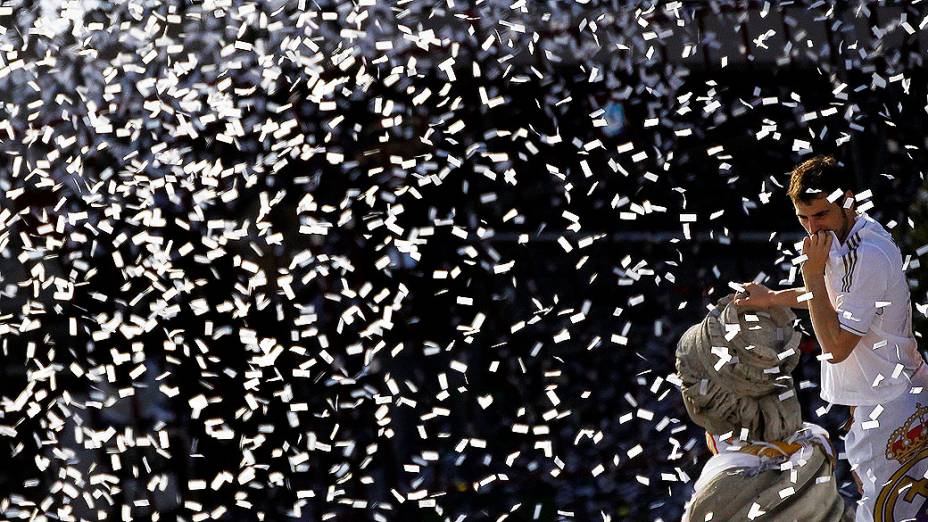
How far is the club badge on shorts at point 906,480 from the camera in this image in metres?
3.79

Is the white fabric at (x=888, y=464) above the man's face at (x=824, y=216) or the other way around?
the other way around

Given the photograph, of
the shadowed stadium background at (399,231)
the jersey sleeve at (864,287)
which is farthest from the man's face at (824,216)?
the shadowed stadium background at (399,231)

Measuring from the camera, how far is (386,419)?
8.04 m

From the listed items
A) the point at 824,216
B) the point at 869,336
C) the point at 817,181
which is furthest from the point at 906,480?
the point at 817,181

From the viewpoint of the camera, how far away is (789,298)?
351 centimetres

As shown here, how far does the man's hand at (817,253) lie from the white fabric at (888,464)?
0.52 meters

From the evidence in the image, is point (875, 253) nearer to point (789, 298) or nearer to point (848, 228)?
point (848, 228)

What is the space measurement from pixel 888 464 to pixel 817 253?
2.41 ft

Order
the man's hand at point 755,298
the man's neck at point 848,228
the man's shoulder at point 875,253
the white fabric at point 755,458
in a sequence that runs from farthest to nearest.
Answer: the man's neck at point 848,228, the man's shoulder at point 875,253, the man's hand at point 755,298, the white fabric at point 755,458

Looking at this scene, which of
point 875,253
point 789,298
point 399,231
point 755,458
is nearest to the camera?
point 755,458

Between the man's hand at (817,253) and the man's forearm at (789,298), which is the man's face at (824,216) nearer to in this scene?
the man's hand at (817,253)

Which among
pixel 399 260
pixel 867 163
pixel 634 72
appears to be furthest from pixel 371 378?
pixel 867 163

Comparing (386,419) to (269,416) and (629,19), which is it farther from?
(629,19)

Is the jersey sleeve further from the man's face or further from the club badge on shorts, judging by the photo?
the club badge on shorts
